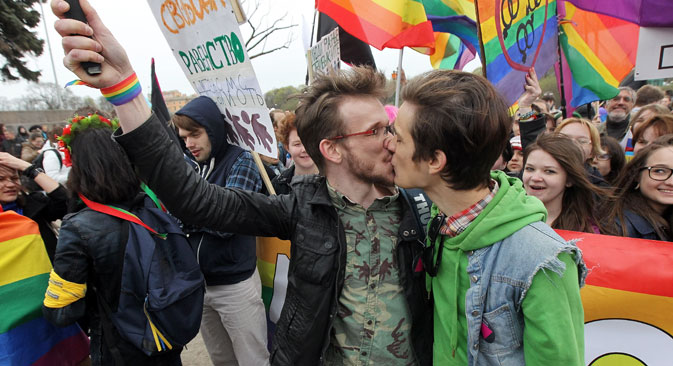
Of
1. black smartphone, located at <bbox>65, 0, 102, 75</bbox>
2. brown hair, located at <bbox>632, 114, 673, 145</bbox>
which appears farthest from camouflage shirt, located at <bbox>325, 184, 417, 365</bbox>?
brown hair, located at <bbox>632, 114, 673, 145</bbox>

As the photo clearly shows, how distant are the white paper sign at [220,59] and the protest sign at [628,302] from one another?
188cm

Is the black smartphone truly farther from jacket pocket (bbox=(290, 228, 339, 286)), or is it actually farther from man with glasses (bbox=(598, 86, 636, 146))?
man with glasses (bbox=(598, 86, 636, 146))

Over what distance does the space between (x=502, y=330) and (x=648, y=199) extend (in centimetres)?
178

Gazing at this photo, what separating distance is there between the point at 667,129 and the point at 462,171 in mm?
2894

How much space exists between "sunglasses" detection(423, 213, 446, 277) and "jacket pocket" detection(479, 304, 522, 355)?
236 mm

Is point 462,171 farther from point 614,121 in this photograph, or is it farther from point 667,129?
point 614,121

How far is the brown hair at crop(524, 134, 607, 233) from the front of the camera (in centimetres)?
229

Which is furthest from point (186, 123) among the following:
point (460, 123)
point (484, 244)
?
point (484, 244)

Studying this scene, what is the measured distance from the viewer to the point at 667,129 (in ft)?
9.74

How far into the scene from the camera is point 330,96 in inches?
62.5

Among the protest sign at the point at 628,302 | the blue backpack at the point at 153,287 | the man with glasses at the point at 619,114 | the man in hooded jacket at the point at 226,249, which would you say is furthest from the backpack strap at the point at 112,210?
the man with glasses at the point at 619,114

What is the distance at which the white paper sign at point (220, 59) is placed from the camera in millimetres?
1994

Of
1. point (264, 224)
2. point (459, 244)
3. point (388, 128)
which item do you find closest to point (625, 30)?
point (388, 128)

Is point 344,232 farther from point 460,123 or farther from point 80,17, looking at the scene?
point 80,17
